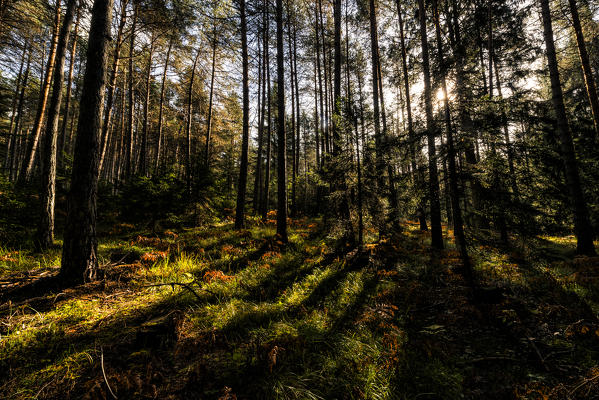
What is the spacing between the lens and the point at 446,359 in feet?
9.60

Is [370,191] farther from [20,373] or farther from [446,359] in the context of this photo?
[20,373]

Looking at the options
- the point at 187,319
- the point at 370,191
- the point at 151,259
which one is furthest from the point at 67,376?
the point at 370,191

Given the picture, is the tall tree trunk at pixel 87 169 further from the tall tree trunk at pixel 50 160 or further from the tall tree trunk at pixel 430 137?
the tall tree trunk at pixel 430 137

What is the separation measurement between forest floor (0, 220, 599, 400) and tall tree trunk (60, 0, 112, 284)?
1.44 ft

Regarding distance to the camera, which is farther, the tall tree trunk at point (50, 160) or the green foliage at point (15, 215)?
the tall tree trunk at point (50, 160)

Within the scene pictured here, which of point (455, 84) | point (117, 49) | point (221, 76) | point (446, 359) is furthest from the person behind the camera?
point (221, 76)

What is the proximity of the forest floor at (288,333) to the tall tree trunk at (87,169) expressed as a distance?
0.44m

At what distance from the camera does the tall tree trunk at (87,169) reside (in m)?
3.73

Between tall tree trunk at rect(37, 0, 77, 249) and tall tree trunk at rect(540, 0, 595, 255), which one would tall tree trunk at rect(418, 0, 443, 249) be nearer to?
tall tree trunk at rect(540, 0, 595, 255)

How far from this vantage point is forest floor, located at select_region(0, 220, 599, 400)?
219cm

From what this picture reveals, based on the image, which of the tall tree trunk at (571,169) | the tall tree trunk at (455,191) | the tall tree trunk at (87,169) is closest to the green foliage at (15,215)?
the tall tree trunk at (87,169)

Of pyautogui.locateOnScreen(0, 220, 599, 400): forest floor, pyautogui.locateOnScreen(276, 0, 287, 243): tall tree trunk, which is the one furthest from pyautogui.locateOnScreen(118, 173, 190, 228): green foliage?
pyautogui.locateOnScreen(276, 0, 287, 243): tall tree trunk

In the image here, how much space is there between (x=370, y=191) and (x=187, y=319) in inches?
237

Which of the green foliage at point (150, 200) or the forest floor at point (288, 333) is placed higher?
the green foliage at point (150, 200)
